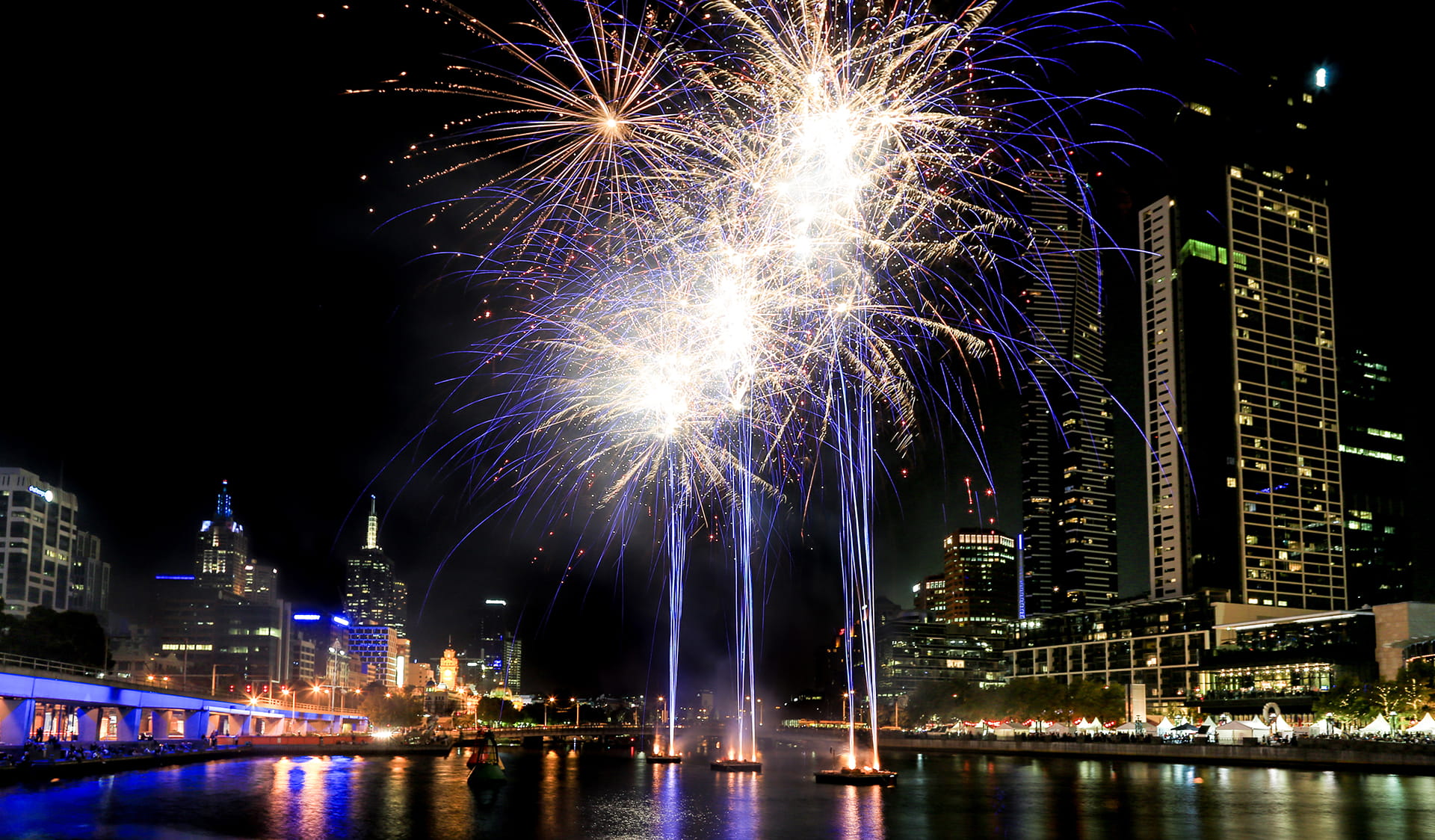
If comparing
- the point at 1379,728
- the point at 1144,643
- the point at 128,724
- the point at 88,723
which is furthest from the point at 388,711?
the point at 1379,728

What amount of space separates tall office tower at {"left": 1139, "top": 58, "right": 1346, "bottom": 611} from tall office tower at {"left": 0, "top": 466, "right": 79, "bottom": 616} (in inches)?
6171

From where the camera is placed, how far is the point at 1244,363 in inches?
6166

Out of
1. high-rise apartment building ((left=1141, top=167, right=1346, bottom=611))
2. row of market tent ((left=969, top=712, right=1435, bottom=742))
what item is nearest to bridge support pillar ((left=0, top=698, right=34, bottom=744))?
row of market tent ((left=969, top=712, right=1435, bottom=742))

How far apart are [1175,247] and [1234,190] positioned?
12.1m

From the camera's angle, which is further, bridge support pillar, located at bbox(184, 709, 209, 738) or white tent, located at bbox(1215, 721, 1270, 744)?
bridge support pillar, located at bbox(184, 709, 209, 738)

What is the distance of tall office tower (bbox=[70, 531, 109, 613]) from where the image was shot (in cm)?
17850

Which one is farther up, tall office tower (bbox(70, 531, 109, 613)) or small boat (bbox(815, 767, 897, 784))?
tall office tower (bbox(70, 531, 109, 613))

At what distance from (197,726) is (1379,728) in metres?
93.8

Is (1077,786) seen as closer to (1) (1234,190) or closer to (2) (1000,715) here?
(2) (1000,715)

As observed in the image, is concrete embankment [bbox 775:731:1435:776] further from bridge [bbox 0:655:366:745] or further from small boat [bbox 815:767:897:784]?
bridge [bbox 0:655:366:745]

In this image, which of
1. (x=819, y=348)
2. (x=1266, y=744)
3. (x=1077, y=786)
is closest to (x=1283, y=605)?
(x=1266, y=744)

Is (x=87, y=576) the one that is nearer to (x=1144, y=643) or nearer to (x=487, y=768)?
(x=487, y=768)

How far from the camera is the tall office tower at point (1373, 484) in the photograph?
158875mm

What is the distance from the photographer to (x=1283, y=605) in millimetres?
153750
